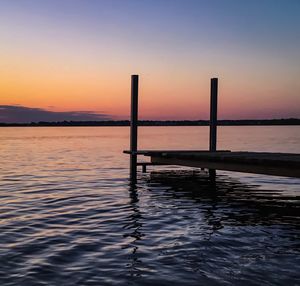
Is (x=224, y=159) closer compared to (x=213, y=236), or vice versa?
(x=213, y=236)

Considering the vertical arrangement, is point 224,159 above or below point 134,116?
below

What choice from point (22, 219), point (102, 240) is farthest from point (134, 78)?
point (102, 240)

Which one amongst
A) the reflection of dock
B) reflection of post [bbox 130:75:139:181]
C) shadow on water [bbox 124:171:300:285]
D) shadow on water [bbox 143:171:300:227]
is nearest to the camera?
shadow on water [bbox 124:171:300:285]

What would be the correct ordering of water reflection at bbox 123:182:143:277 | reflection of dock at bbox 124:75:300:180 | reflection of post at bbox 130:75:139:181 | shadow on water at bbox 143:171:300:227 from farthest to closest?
reflection of post at bbox 130:75:139:181
reflection of dock at bbox 124:75:300:180
shadow on water at bbox 143:171:300:227
water reflection at bbox 123:182:143:277

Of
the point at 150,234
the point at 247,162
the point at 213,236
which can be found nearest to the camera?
the point at 213,236

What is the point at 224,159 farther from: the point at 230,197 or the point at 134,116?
the point at 134,116

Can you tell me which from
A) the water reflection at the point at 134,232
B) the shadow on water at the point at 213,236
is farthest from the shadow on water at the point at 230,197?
the water reflection at the point at 134,232

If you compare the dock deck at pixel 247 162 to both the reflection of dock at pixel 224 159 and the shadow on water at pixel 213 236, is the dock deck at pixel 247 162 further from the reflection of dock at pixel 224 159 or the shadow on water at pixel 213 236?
the shadow on water at pixel 213 236

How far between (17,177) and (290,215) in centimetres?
1170

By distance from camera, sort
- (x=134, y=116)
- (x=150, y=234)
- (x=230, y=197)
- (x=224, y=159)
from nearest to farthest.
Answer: (x=150, y=234) → (x=224, y=159) → (x=230, y=197) → (x=134, y=116)

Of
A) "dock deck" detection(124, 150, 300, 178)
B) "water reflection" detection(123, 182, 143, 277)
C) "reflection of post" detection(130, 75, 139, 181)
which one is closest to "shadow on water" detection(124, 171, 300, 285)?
"water reflection" detection(123, 182, 143, 277)

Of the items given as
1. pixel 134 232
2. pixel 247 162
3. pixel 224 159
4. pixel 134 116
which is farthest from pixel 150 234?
pixel 134 116

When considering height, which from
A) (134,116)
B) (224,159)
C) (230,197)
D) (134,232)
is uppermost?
(134,116)

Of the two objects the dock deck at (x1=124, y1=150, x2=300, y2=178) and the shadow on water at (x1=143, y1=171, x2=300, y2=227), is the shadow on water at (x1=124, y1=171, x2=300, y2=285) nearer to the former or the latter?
the shadow on water at (x1=143, y1=171, x2=300, y2=227)
